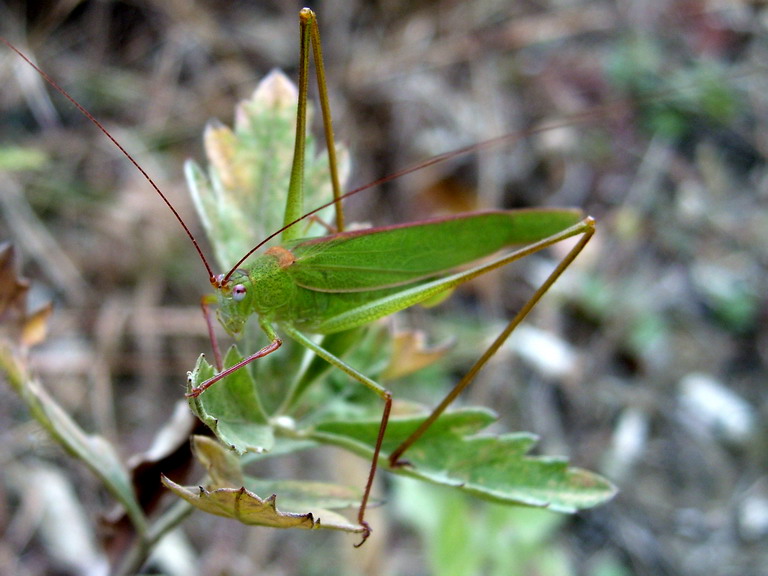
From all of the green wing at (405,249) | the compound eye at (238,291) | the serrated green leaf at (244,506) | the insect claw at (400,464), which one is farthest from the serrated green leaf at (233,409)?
the green wing at (405,249)

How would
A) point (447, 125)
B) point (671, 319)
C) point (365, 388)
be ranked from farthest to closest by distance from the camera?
1. point (447, 125)
2. point (671, 319)
3. point (365, 388)

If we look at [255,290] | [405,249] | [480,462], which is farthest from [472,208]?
[480,462]

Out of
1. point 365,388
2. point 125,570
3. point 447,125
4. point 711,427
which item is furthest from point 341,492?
point 447,125

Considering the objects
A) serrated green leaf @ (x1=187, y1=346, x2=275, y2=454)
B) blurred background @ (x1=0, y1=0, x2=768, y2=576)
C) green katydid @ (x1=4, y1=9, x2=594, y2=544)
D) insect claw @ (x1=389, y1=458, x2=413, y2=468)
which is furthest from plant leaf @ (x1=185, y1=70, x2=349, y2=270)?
blurred background @ (x1=0, y1=0, x2=768, y2=576)

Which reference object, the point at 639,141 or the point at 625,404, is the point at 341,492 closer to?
the point at 625,404

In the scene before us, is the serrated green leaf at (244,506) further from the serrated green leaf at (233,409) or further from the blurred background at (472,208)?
the blurred background at (472,208)

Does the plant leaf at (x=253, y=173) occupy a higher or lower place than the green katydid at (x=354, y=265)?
higher
